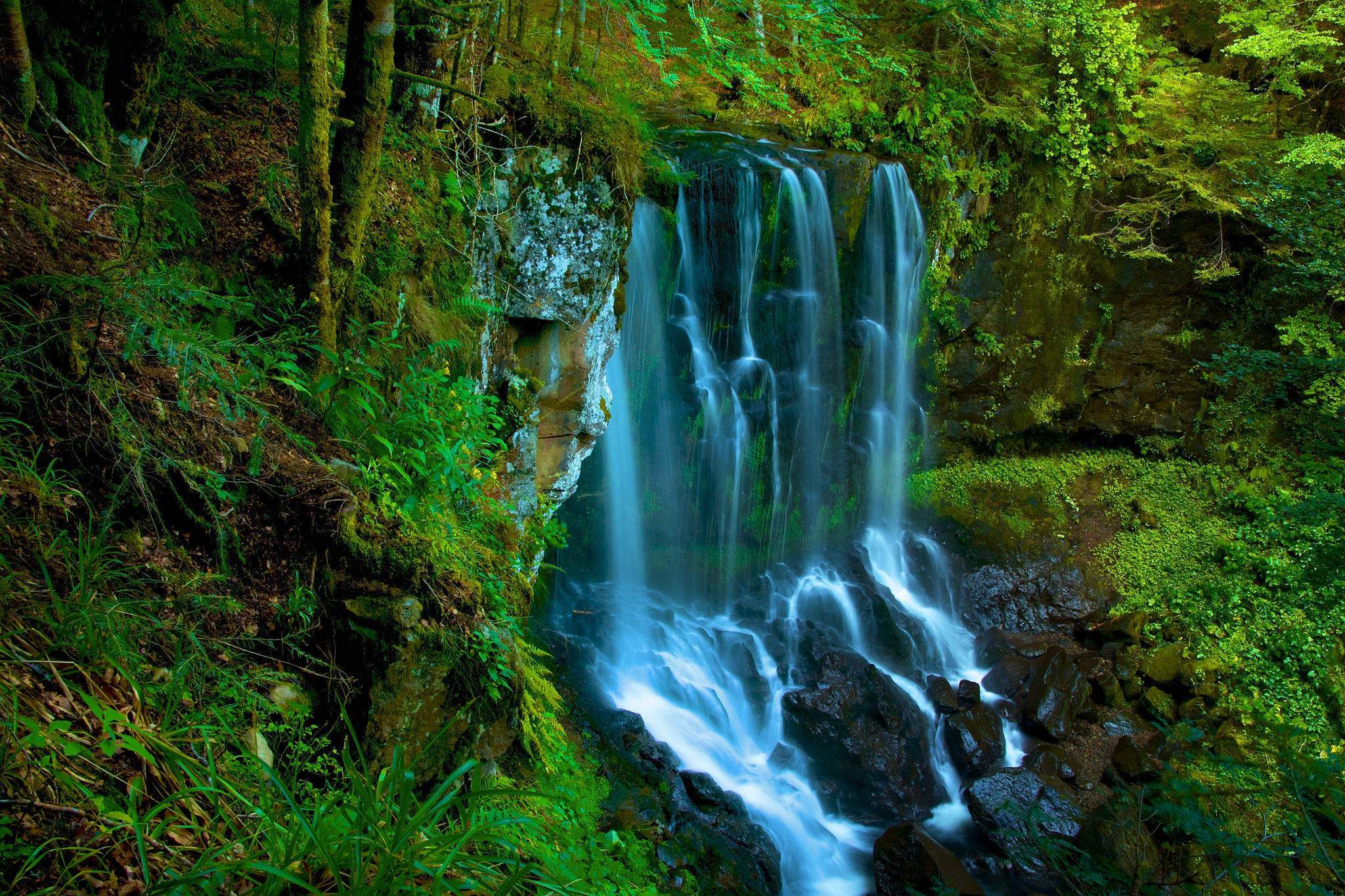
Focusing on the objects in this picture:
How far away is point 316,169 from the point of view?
291 cm

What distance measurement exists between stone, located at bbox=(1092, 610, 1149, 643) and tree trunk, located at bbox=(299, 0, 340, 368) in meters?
10.7

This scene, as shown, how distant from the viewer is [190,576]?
221cm

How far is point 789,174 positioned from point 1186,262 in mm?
7612

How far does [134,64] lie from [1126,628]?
468 inches

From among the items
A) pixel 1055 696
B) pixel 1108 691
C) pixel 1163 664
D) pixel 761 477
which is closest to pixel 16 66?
pixel 761 477

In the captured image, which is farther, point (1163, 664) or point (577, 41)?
point (1163, 664)

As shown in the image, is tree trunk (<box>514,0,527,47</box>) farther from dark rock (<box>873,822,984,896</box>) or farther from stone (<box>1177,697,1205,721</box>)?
stone (<box>1177,697,1205,721</box>)

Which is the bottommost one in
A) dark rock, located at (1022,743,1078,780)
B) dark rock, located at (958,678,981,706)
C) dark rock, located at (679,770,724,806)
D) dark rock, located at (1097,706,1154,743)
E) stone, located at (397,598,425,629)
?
dark rock, located at (1097,706,1154,743)

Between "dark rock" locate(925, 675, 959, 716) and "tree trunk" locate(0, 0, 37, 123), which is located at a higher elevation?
"tree trunk" locate(0, 0, 37, 123)

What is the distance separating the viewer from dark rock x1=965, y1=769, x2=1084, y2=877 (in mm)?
5852

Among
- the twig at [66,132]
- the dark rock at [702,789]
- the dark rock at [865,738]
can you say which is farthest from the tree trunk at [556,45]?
the dark rock at [865,738]

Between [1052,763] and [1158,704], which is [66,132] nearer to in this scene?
[1052,763]

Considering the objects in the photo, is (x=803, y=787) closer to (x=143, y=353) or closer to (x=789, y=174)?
(x=143, y=353)

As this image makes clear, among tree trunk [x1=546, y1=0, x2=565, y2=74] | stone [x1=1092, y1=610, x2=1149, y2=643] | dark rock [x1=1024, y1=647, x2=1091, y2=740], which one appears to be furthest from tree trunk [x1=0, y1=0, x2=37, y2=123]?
stone [x1=1092, y1=610, x2=1149, y2=643]
